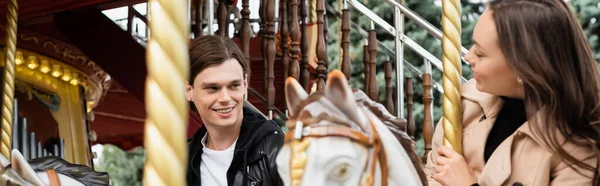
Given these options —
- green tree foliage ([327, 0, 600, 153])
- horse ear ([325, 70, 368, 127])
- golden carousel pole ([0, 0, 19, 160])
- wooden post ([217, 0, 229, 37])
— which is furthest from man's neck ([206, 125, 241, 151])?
green tree foliage ([327, 0, 600, 153])

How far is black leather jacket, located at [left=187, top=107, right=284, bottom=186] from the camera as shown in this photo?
9.39 ft

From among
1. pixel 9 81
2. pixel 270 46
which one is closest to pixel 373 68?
pixel 270 46

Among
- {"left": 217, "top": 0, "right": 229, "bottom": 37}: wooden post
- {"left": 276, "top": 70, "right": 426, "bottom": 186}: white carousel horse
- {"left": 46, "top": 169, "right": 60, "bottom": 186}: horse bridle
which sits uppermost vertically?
{"left": 217, "top": 0, "right": 229, "bottom": 37}: wooden post

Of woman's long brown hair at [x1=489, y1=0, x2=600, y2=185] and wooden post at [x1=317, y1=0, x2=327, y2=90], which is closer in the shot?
woman's long brown hair at [x1=489, y1=0, x2=600, y2=185]

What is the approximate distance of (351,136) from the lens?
195 cm

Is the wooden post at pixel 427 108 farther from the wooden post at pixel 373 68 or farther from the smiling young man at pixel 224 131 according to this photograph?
the smiling young man at pixel 224 131

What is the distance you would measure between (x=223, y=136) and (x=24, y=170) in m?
0.67

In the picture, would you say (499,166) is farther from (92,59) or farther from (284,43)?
(92,59)

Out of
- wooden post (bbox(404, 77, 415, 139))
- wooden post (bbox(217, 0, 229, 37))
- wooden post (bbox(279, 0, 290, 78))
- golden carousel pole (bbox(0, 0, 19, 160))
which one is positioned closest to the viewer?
golden carousel pole (bbox(0, 0, 19, 160))

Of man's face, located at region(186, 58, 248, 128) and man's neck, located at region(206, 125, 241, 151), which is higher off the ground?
man's face, located at region(186, 58, 248, 128)

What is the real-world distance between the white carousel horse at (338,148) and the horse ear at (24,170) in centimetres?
78

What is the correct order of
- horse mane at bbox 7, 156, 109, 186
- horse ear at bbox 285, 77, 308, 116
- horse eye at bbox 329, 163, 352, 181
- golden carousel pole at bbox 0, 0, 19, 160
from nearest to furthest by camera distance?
horse eye at bbox 329, 163, 352, 181
horse ear at bbox 285, 77, 308, 116
horse mane at bbox 7, 156, 109, 186
golden carousel pole at bbox 0, 0, 19, 160

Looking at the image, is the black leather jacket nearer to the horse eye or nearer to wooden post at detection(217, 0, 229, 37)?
the horse eye

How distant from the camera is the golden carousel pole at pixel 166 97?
1.37m
